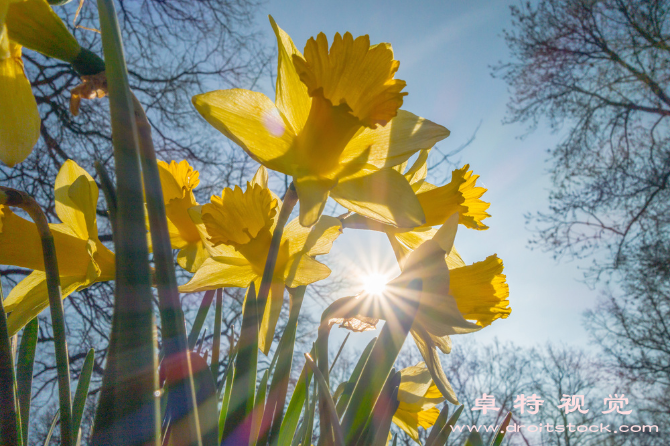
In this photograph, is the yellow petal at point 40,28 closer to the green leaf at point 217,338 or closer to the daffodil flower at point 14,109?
the daffodil flower at point 14,109

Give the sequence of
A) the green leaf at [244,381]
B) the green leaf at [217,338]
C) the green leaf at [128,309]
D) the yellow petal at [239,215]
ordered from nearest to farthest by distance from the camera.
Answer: the green leaf at [128,309], the green leaf at [244,381], the yellow petal at [239,215], the green leaf at [217,338]

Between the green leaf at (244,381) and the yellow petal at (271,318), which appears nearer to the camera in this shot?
the green leaf at (244,381)

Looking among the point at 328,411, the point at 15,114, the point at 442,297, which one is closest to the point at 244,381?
the point at 328,411

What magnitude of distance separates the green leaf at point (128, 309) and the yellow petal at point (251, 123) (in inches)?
4.5

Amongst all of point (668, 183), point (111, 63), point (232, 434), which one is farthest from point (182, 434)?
point (668, 183)

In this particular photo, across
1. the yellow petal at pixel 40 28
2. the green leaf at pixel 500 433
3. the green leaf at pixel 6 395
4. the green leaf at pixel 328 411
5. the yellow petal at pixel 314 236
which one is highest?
the yellow petal at pixel 40 28

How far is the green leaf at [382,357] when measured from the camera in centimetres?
32

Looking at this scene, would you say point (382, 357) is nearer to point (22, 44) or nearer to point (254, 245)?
point (254, 245)

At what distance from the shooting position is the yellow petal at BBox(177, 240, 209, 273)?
487 millimetres

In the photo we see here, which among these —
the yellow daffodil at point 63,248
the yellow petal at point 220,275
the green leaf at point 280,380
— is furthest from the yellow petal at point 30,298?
the green leaf at point 280,380

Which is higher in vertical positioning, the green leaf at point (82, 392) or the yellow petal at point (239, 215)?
the yellow petal at point (239, 215)

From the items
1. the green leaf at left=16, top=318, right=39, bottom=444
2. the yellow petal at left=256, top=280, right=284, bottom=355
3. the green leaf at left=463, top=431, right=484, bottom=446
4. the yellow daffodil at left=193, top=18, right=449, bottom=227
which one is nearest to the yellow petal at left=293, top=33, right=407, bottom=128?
the yellow daffodil at left=193, top=18, right=449, bottom=227

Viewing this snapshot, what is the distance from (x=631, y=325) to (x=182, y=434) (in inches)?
299

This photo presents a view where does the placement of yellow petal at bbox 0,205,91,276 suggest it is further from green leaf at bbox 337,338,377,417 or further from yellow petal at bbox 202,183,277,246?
green leaf at bbox 337,338,377,417
